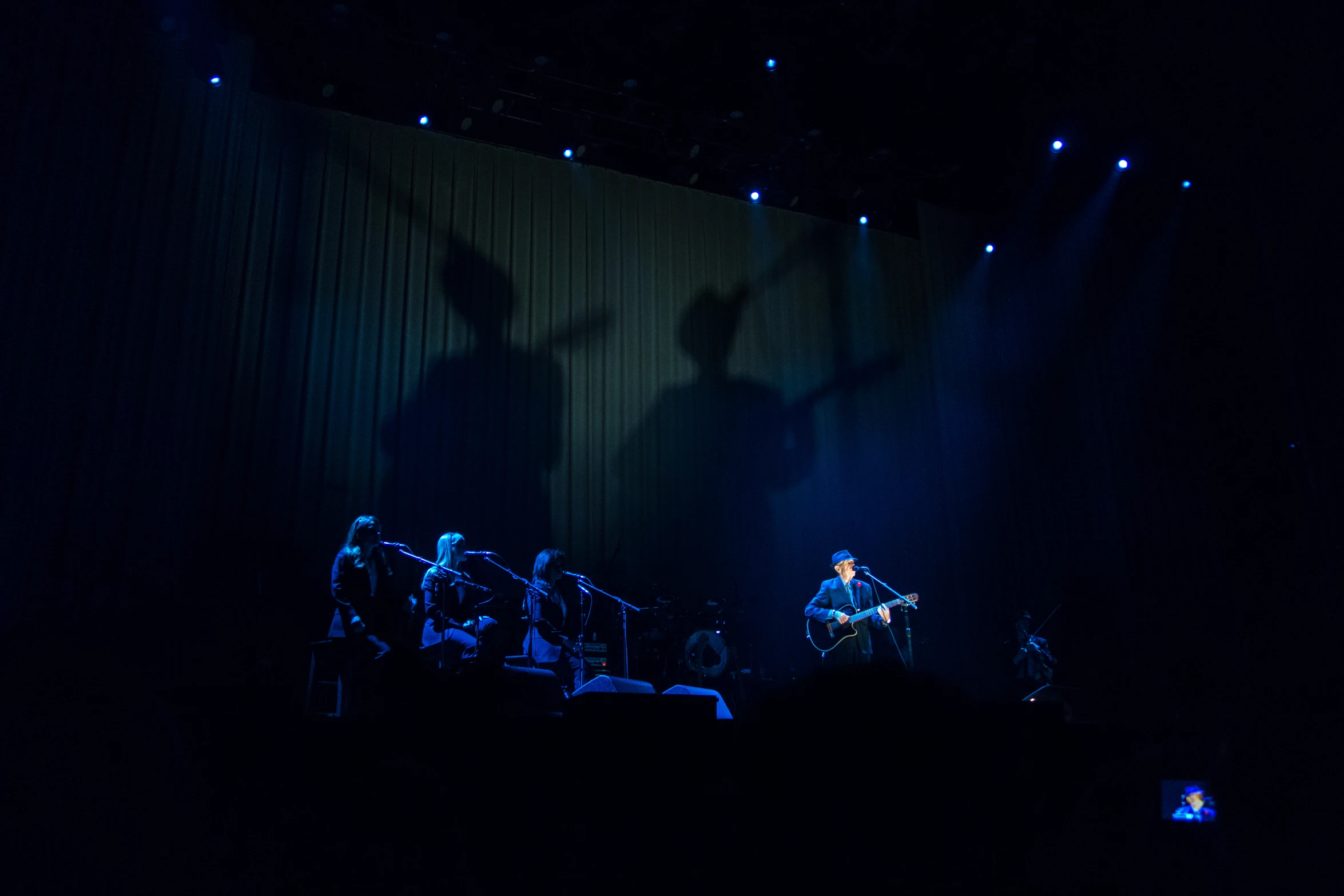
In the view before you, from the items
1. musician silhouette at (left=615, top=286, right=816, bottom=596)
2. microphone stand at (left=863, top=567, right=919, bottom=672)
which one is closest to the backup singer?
musician silhouette at (left=615, top=286, right=816, bottom=596)

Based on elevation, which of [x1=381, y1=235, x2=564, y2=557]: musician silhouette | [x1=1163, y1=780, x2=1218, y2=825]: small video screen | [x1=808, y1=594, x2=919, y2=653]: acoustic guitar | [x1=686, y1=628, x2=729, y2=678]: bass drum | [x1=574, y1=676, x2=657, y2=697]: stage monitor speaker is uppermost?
[x1=381, y1=235, x2=564, y2=557]: musician silhouette

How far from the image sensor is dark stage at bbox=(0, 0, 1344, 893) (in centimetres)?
209

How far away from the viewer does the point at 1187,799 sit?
3025 mm

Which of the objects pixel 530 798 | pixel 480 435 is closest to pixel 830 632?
pixel 480 435

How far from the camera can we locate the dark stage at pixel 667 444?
6.84 ft

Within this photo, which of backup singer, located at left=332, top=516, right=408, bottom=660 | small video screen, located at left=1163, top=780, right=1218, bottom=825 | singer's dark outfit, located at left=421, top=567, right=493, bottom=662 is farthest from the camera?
singer's dark outfit, located at left=421, top=567, right=493, bottom=662

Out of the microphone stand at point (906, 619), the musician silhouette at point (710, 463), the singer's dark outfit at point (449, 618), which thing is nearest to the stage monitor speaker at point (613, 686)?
the singer's dark outfit at point (449, 618)

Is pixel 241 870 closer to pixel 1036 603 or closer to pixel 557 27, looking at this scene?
pixel 557 27

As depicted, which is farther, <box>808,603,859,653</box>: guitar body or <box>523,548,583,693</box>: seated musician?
<box>808,603,859,653</box>: guitar body

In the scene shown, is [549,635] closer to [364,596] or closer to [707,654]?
[707,654]

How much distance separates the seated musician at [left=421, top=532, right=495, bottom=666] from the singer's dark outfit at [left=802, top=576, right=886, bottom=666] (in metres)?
2.92

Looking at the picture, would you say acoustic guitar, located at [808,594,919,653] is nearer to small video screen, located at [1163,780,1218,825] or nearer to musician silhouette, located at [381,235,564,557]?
musician silhouette, located at [381,235,564,557]

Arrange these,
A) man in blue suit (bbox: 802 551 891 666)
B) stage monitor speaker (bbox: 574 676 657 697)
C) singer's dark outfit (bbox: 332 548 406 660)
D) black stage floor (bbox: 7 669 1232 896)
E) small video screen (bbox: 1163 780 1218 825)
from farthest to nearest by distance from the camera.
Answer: man in blue suit (bbox: 802 551 891 666), singer's dark outfit (bbox: 332 548 406 660), stage monitor speaker (bbox: 574 676 657 697), small video screen (bbox: 1163 780 1218 825), black stage floor (bbox: 7 669 1232 896)

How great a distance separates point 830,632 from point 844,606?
29cm
